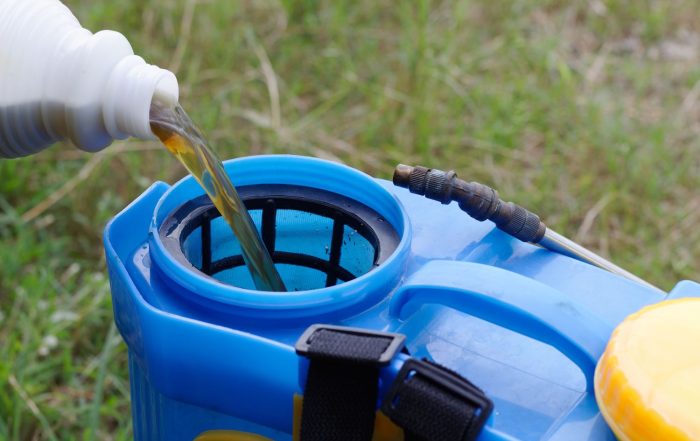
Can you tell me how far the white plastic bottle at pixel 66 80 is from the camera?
0.74m

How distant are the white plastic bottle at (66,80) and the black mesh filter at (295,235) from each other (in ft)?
0.42

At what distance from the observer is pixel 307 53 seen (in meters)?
1.95

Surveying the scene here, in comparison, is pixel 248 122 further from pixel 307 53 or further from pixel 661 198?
pixel 661 198

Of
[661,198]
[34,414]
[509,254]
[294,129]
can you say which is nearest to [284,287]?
[509,254]

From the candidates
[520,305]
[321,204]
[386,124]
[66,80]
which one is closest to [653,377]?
[520,305]

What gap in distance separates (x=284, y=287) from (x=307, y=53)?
3.57 ft

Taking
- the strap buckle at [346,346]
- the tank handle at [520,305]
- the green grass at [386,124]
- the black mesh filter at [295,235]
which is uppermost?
the tank handle at [520,305]

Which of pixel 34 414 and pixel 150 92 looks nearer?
pixel 150 92

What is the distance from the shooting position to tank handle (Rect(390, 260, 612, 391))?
27.9 inches

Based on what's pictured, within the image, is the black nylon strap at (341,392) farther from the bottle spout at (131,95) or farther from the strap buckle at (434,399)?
the bottle spout at (131,95)

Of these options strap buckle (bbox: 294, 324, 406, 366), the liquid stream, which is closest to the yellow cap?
strap buckle (bbox: 294, 324, 406, 366)

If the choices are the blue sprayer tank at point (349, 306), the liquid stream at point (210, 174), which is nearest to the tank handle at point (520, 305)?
the blue sprayer tank at point (349, 306)

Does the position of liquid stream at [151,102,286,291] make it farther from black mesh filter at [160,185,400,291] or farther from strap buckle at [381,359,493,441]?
strap buckle at [381,359,493,441]

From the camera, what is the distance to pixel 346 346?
0.67 meters
